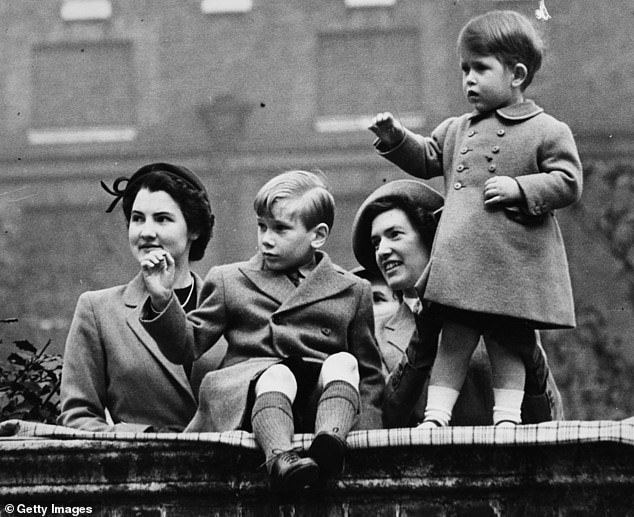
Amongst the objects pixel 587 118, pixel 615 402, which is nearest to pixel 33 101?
pixel 587 118

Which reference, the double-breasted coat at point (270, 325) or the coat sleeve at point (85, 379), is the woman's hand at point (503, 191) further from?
the coat sleeve at point (85, 379)

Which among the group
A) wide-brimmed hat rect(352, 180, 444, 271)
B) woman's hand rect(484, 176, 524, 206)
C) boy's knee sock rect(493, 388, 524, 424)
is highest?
wide-brimmed hat rect(352, 180, 444, 271)

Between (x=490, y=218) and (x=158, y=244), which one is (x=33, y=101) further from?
(x=490, y=218)

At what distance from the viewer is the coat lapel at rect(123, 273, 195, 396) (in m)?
4.66

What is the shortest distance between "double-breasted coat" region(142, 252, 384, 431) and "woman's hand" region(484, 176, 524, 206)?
45cm

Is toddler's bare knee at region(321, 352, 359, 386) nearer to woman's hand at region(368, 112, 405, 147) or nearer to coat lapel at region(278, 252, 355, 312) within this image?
coat lapel at region(278, 252, 355, 312)

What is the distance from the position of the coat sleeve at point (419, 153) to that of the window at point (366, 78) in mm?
4412

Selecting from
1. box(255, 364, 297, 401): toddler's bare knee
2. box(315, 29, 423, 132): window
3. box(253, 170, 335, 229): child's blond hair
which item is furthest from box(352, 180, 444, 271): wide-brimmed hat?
→ box(315, 29, 423, 132): window

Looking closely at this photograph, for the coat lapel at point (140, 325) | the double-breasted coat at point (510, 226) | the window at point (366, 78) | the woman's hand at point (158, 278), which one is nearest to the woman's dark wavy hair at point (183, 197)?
the coat lapel at point (140, 325)

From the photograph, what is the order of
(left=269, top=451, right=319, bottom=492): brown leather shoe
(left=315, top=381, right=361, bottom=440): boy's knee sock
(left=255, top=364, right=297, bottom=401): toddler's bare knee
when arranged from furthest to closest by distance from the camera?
1. (left=255, top=364, right=297, bottom=401): toddler's bare knee
2. (left=315, top=381, right=361, bottom=440): boy's knee sock
3. (left=269, top=451, right=319, bottom=492): brown leather shoe

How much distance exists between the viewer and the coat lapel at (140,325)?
15.3 ft

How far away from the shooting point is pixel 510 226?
14.1 ft

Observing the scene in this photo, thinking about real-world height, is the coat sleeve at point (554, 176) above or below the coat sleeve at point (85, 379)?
above

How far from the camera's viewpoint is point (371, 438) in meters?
3.93
